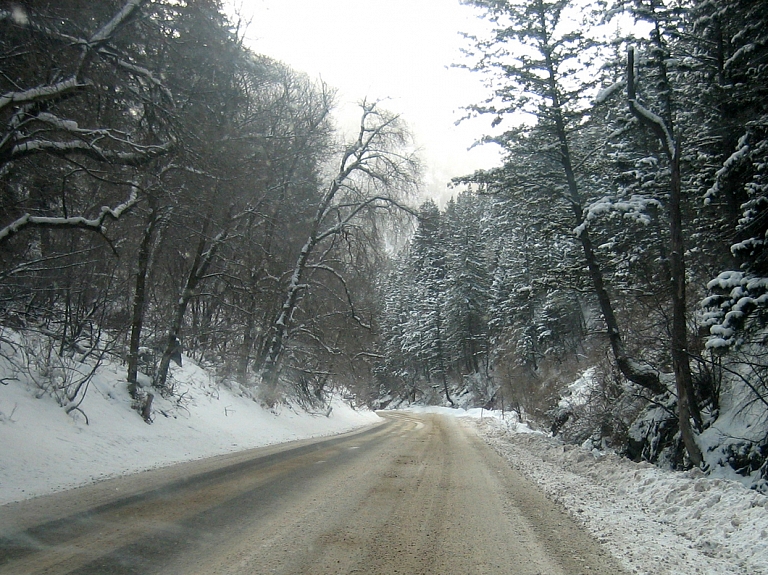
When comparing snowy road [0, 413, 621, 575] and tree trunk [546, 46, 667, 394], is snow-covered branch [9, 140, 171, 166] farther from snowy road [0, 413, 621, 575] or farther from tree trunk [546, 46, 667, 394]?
tree trunk [546, 46, 667, 394]

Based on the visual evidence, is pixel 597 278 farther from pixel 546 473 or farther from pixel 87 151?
pixel 87 151

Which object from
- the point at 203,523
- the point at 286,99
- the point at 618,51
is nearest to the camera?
the point at 203,523

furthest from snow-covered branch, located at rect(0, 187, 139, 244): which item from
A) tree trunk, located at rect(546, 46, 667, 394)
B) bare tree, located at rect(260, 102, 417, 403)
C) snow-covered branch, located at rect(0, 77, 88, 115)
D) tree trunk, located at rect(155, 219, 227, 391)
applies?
bare tree, located at rect(260, 102, 417, 403)

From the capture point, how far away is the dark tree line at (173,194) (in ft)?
19.5

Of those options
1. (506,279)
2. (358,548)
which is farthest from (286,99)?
(506,279)

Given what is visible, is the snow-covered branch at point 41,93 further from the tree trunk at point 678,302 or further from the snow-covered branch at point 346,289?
the snow-covered branch at point 346,289

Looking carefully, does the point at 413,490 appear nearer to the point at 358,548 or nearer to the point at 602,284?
the point at 358,548

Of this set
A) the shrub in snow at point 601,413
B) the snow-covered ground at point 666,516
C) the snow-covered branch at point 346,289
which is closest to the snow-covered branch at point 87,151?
the snow-covered ground at point 666,516

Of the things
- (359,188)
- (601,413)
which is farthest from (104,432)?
(359,188)

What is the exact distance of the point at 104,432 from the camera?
8.62 meters

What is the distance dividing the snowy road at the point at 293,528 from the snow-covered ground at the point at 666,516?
0.32m

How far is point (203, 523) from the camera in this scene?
4723 mm

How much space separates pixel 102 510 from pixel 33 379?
4.58 meters

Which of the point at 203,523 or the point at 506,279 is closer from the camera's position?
the point at 203,523
